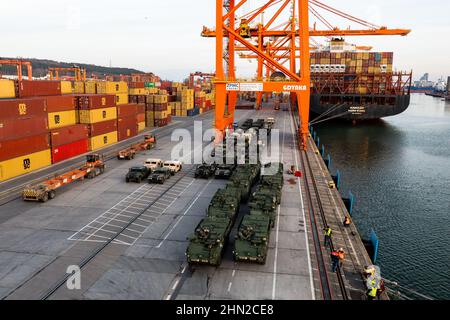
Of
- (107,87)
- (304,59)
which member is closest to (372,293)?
(304,59)

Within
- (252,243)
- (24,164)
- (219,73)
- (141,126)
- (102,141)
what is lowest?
(252,243)

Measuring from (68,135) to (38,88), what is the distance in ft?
24.4

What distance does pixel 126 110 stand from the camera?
5962cm

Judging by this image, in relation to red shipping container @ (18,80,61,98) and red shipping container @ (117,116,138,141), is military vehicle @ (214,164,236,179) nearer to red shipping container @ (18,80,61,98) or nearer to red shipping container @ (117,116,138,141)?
red shipping container @ (117,116,138,141)

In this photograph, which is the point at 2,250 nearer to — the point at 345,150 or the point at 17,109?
the point at 17,109

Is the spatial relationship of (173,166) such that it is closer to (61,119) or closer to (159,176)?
(159,176)

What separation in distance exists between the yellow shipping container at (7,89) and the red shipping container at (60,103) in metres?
3.90

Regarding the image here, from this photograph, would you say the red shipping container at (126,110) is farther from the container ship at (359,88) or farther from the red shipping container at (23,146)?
the container ship at (359,88)

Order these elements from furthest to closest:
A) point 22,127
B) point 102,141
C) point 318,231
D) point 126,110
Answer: point 126,110 → point 102,141 → point 22,127 → point 318,231

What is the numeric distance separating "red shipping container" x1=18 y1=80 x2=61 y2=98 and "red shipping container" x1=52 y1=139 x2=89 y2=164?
7.84 meters

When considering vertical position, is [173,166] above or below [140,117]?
below

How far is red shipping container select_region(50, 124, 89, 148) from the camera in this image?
138ft

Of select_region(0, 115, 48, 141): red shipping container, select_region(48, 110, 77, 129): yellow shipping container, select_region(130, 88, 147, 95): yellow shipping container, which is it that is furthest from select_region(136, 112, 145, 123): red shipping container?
select_region(0, 115, 48, 141): red shipping container
